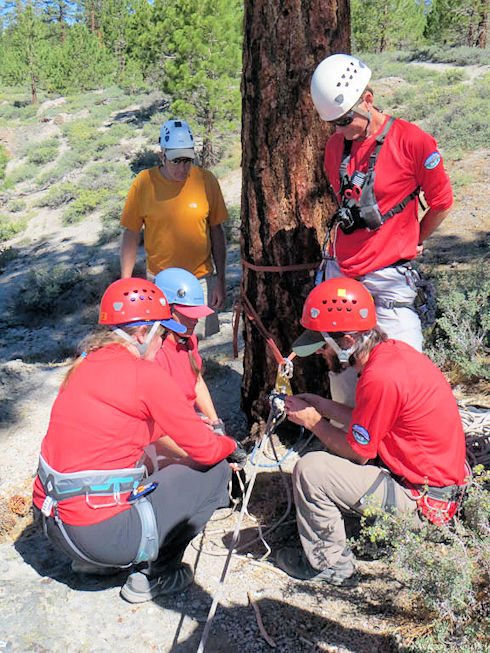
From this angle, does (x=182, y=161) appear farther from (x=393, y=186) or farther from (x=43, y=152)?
(x=43, y=152)

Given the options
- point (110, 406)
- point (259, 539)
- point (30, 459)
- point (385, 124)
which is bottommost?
point (30, 459)

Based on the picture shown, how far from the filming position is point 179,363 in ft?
Result: 11.7

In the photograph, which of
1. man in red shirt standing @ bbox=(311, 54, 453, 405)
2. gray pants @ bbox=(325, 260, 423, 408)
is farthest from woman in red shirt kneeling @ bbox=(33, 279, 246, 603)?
man in red shirt standing @ bbox=(311, 54, 453, 405)

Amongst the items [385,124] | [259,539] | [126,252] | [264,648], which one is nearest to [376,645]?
[264,648]

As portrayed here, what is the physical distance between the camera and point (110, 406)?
269 cm

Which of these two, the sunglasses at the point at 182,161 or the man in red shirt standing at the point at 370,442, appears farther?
the sunglasses at the point at 182,161

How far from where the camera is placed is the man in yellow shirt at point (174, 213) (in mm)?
4293

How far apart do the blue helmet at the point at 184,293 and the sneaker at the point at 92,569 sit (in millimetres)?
1442

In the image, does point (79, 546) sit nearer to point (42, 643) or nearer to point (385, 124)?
point (42, 643)

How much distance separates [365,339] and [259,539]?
1396 millimetres

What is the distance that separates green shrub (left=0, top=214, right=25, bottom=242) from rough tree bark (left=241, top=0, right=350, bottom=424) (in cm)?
1412

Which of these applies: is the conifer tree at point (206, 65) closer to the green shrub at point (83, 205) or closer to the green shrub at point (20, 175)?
the green shrub at point (83, 205)

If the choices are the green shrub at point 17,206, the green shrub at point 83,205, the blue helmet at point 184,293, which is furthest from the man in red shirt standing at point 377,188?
the green shrub at point 17,206

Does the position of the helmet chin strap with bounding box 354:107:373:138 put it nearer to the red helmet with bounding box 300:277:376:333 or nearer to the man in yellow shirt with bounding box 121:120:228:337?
the red helmet with bounding box 300:277:376:333
